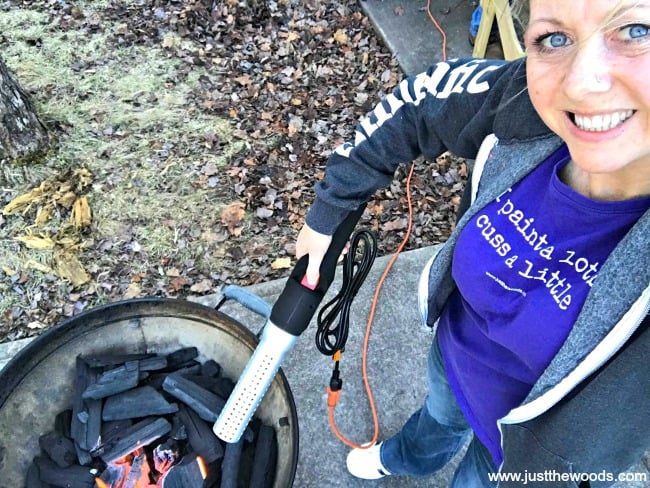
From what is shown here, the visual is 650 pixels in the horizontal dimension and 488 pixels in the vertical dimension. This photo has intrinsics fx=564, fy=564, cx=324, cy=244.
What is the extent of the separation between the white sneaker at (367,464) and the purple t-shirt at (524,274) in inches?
29.7

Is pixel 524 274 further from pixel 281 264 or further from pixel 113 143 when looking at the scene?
pixel 113 143

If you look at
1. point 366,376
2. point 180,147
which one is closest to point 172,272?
point 180,147

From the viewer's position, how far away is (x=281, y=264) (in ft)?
9.52

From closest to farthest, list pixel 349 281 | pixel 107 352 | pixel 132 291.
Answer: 1. pixel 349 281
2. pixel 107 352
3. pixel 132 291

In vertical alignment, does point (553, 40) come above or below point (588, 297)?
above

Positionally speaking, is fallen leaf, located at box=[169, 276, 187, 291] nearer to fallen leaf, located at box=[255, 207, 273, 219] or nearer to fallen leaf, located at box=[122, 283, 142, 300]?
fallen leaf, located at box=[122, 283, 142, 300]

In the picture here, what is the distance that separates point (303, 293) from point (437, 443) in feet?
2.28

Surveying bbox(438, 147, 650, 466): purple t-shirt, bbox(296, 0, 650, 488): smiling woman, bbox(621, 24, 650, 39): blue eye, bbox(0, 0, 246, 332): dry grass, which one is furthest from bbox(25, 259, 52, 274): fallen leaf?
bbox(621, 24, 650, 39): blue eye

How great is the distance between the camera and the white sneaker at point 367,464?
2.04 metres

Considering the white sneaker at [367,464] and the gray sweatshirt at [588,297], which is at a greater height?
the gray sweatshirt at [588,297]

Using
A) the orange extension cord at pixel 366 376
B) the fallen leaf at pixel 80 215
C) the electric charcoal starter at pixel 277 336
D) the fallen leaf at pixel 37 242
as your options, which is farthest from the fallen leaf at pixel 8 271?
the electric charcoal starter at pixel 277 336

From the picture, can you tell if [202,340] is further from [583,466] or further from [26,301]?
[26,301]

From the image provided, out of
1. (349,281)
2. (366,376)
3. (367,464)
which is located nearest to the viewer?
(349,281)

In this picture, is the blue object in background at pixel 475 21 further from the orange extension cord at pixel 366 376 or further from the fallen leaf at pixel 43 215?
the fallen leaf at pixel 43 215
